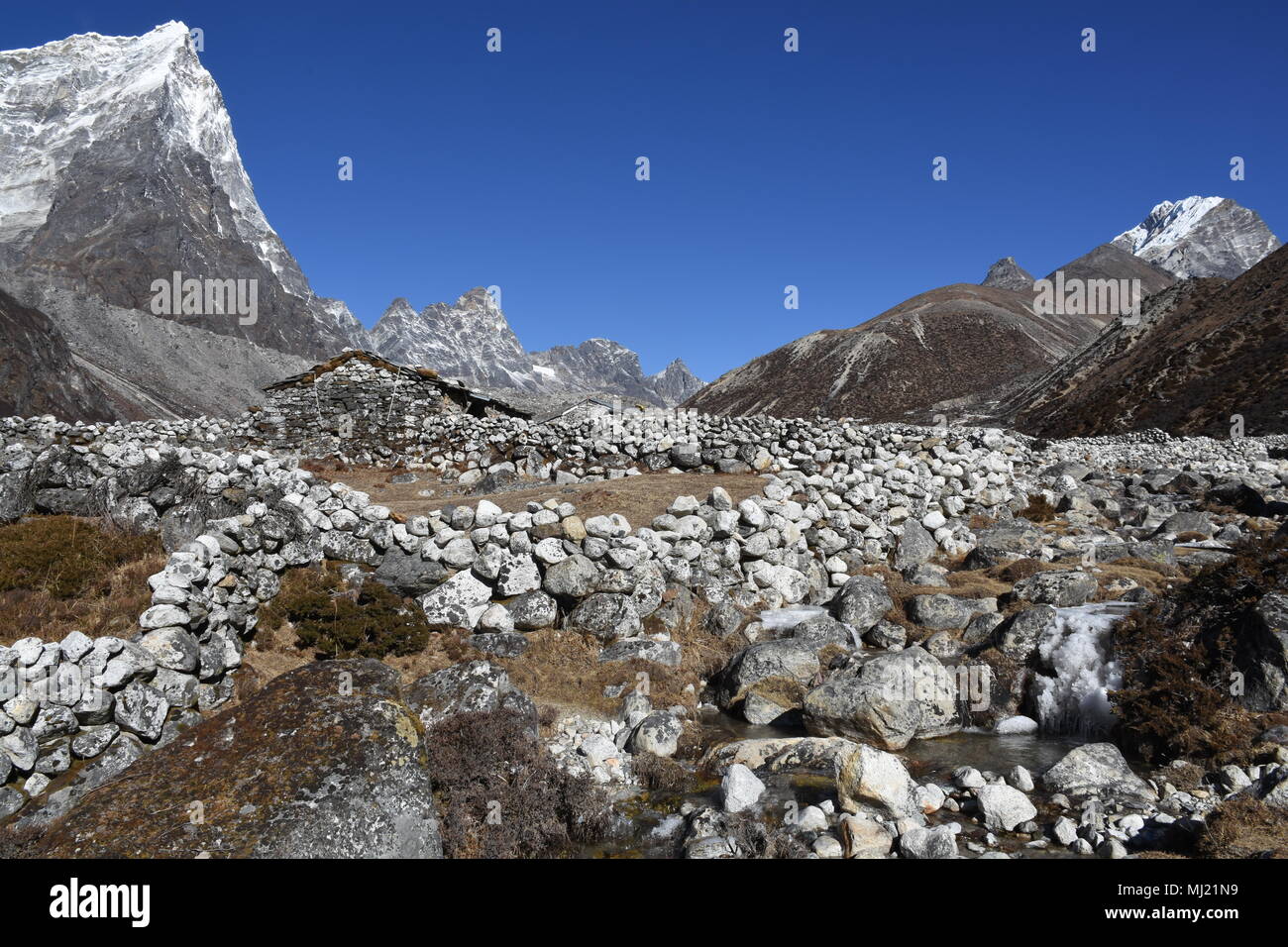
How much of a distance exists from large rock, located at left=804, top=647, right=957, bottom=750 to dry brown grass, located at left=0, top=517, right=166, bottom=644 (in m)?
9.45

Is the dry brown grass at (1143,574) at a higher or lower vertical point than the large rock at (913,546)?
lower

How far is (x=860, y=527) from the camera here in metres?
18.2

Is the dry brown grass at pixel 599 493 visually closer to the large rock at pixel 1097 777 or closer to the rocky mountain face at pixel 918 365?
the large rock at pixel 1097 777

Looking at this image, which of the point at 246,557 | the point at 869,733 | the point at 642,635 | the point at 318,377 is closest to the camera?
the point at 869,733

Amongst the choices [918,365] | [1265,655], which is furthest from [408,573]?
[918,365]

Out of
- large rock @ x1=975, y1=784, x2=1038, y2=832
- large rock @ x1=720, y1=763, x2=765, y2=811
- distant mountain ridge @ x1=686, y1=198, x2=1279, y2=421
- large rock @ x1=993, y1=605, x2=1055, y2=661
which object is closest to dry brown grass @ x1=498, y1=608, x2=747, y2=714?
large rock @ x1=720, y1=763, x2=765, y2=811

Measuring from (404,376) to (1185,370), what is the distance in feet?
176

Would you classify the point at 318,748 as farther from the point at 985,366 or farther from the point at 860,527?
the point at 985,366

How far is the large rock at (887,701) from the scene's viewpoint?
34.0 ft

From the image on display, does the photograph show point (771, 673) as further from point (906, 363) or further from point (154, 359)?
point (154, 359)

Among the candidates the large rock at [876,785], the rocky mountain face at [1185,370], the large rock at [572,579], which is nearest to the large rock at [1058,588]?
the large rock at [876,785]

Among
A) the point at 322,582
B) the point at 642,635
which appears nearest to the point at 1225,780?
the point at 642,635

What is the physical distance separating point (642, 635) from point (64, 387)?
94238 mm

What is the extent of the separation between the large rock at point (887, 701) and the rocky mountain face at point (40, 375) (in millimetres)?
86438
